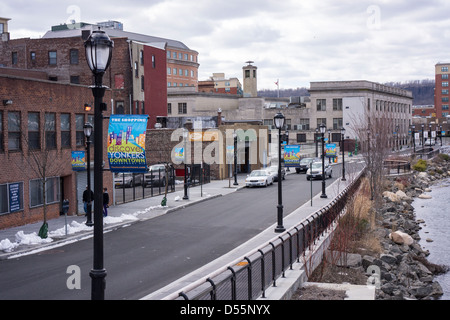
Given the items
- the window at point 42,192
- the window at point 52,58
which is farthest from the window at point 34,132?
the window at point 52,58

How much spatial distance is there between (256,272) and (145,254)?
796 cm

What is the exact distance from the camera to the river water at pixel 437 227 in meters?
24.2

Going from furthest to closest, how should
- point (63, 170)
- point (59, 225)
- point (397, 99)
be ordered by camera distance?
point (397, 99)
point (63, 170)
point (59, 225)

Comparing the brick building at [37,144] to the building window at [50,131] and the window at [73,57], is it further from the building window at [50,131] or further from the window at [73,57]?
the window at [73,57]

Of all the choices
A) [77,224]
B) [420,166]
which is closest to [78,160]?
[77,224]

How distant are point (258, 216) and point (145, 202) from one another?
876cm

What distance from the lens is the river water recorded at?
24.2 meters

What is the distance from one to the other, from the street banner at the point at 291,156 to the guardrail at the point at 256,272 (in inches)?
→ 678

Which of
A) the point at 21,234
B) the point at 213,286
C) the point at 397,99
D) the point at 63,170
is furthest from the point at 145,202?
the point at 397,99

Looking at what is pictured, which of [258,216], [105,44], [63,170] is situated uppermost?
[105,44]

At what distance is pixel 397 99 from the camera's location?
112 m

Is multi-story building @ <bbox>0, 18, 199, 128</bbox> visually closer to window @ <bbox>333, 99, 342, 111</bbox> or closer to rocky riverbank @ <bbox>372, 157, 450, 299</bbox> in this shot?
rocky riverbank @ <bbox>372, 157, 450, 299</bbox>

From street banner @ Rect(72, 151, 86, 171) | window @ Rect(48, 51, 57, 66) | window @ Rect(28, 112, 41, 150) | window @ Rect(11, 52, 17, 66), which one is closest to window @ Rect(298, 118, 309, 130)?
window @ Rect(48, 51, 57, 66)
